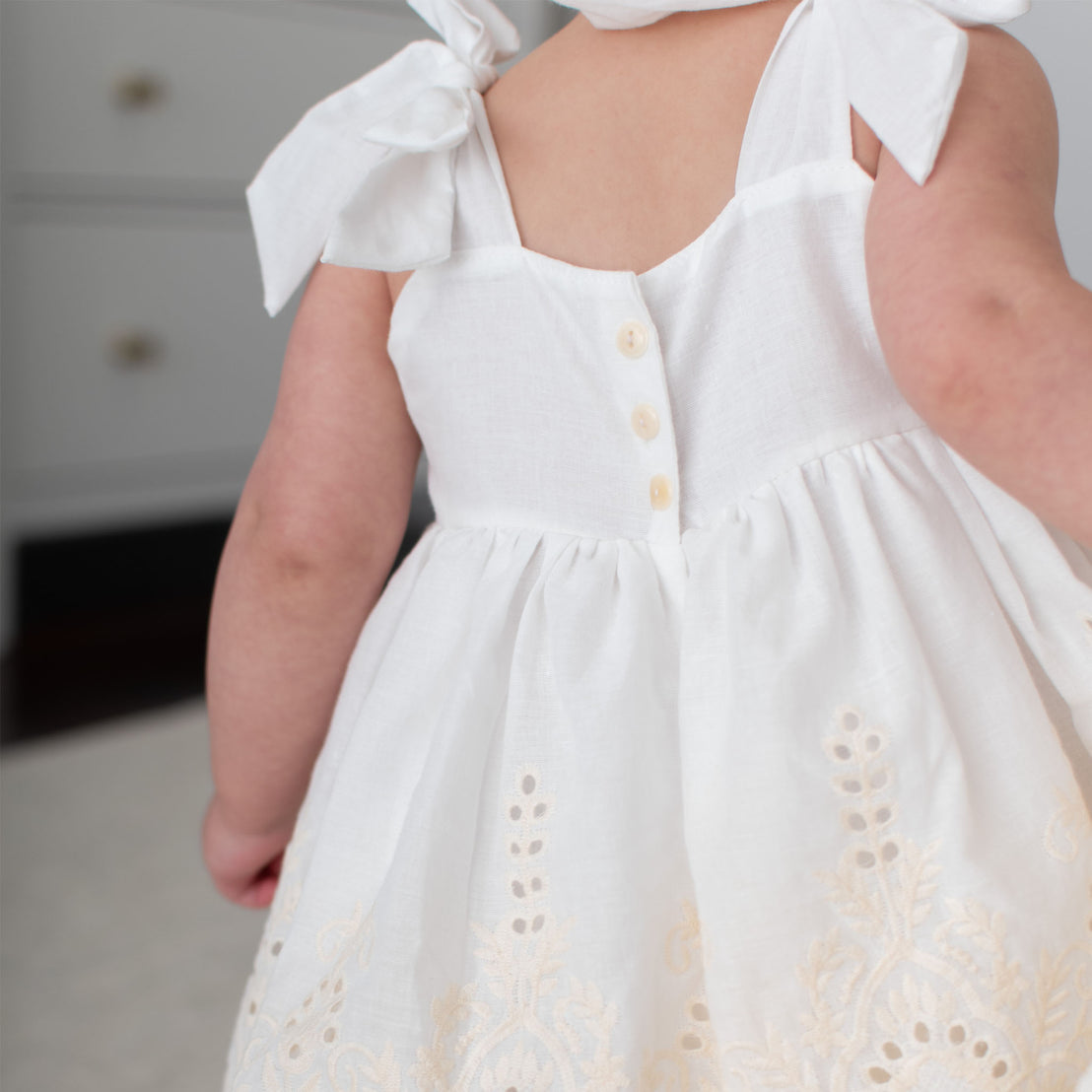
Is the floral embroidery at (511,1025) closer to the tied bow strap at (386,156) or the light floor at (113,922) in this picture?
the tied bow strap at (386,156)

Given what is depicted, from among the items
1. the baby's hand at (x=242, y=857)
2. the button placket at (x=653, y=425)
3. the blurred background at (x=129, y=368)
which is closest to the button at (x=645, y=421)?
the button placket at (x=653, y=425)

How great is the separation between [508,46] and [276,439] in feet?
0.60

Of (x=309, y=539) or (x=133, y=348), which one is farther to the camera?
(x=133, y=348)

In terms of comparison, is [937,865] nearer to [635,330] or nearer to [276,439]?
[635,330]

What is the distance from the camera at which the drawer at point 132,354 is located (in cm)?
139

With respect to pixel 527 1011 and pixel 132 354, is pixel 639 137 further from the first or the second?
pixel 132 354

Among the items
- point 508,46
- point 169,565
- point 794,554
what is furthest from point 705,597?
point 169,565

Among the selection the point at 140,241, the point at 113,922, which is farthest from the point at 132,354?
the point at 113,922

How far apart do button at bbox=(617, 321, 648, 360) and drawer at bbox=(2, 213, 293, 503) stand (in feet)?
3.75

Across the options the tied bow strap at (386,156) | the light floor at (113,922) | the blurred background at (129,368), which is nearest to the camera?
the tied bow strap at (386,156)

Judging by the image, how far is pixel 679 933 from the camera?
1.24ft

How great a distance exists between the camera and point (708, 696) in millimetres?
374

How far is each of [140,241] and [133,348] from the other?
0.12 m

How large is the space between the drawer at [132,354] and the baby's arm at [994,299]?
1225 millimetres
